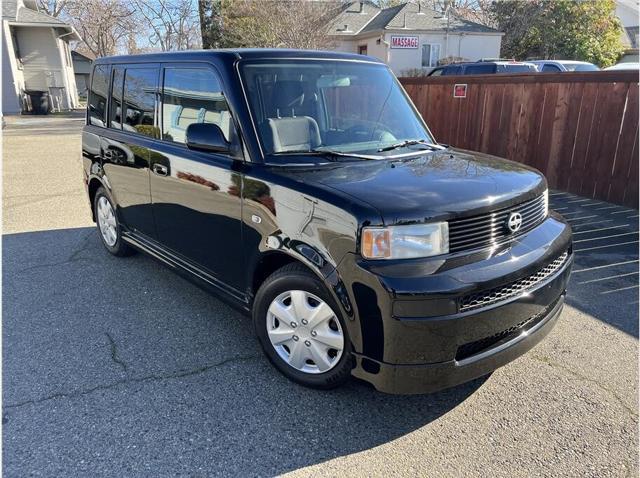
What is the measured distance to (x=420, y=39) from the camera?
31047mm

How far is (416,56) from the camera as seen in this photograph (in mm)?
31344

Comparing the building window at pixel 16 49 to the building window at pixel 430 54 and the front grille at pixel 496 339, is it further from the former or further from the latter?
the front grille at pixel 496 339

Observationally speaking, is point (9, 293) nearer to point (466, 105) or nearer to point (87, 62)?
point (466, 105)

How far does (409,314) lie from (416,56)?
31931mm

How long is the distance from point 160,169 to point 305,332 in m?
1.87

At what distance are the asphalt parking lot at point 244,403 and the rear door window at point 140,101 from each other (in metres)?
1.43

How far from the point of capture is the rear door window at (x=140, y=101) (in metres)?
3.97

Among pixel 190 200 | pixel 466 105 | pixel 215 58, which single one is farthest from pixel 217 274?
pixel 466 105

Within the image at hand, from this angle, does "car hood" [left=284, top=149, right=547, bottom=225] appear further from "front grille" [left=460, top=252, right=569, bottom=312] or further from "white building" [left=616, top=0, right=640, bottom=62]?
"white building" [left=616, top=0, right=640, bottom=62]

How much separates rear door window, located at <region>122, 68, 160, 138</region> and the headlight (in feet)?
7.56

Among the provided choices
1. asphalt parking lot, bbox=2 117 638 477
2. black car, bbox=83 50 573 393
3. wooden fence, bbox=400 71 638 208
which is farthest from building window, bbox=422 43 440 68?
black car, bbox=83 50 573 393

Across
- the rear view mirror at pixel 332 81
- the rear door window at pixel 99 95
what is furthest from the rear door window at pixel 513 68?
the rear door window at pixel 99 95

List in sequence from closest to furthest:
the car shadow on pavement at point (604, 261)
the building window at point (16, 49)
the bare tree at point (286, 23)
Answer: the car shadow on pavement at point (604, 261), the bare tree at point (286, 23), the building window at point (16, 49)

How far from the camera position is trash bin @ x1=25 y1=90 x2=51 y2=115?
2195 cm
